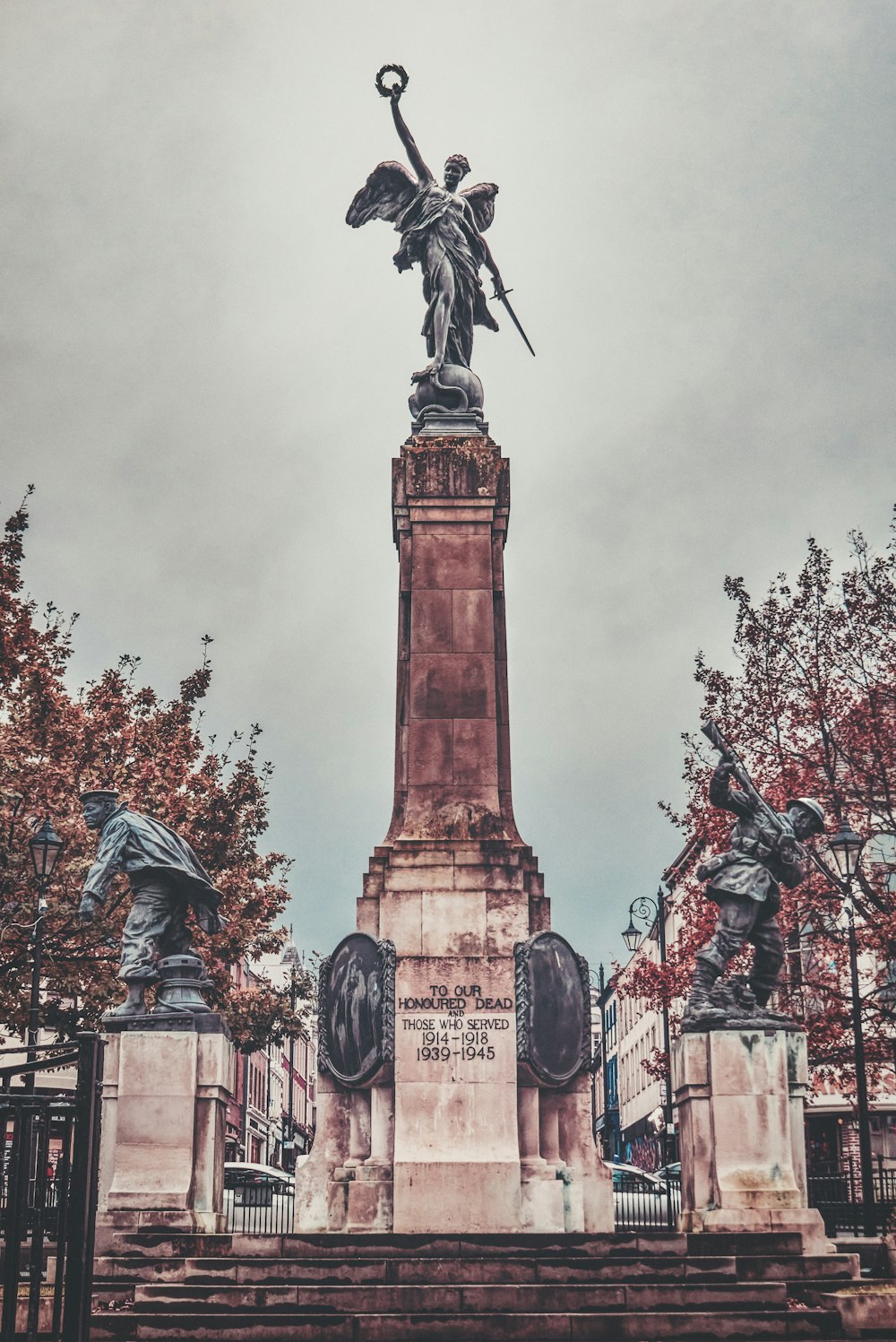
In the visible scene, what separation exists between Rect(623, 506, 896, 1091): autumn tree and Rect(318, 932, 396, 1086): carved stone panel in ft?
45.0

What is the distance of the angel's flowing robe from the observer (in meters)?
20.4

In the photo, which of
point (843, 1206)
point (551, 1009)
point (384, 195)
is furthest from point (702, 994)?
point (384, 195)

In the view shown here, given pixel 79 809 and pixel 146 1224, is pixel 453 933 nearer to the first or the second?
pixel 146 1224

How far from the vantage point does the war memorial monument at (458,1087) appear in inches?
555

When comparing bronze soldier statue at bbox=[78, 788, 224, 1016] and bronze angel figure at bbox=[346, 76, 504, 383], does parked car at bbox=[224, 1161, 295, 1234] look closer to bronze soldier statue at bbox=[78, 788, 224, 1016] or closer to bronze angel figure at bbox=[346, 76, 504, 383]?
bronze soldier statue at bbox=[78, 788, 224, 1016]

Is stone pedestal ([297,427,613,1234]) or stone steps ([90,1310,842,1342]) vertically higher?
stone pedestal ([297,427,613,1234])

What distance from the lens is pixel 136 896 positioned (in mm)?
16766

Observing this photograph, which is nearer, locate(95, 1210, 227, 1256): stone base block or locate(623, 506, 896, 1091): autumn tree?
locate(95, 1210, 227, 1256): stone base block

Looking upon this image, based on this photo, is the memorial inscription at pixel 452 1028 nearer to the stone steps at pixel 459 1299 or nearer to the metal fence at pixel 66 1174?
the stone steps at pixel 459 1299

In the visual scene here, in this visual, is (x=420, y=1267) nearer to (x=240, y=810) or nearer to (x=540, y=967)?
(x=540, y=967)

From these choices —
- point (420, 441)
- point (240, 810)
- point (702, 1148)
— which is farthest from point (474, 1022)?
point (240, 810)

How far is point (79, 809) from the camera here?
30.2 m

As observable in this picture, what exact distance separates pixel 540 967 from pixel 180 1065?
156 inches

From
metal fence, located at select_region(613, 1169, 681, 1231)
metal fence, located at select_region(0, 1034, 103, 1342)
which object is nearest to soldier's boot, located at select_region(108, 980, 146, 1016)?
metal fence, located at select_region(613, 1169, 681, 1231)
